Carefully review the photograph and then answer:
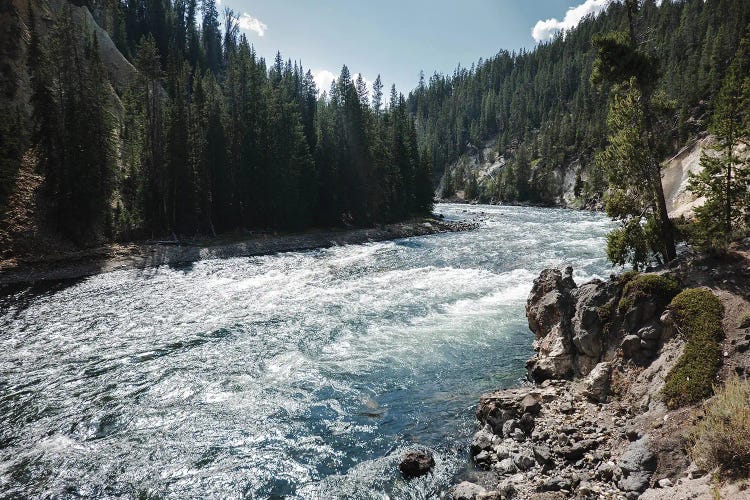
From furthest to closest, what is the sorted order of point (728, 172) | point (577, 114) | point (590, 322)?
→ point (577, 114) < point (728, 172) < point (590, 322)

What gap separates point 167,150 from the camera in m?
48.6

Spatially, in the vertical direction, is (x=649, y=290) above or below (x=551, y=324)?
above

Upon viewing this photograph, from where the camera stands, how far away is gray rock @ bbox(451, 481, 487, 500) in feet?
30.4

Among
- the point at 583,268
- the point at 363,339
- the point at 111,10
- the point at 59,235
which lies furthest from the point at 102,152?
the point at 111,10

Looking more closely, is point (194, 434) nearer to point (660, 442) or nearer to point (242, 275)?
point (660, 442)

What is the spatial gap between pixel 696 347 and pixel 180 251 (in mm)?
43399

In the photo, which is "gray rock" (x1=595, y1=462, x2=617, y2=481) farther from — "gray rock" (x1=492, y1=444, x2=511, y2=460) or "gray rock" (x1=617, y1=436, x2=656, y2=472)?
"gray rock" (x1=492, y1=444, x2=511, y2=460)

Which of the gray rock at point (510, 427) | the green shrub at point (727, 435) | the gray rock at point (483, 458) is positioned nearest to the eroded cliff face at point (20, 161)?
the gray rock at point (483, 458)

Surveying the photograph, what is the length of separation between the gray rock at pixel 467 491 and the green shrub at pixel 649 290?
7285 mm

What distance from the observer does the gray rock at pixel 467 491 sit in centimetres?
927

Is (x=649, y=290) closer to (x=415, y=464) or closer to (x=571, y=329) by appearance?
(x=571, y=329)

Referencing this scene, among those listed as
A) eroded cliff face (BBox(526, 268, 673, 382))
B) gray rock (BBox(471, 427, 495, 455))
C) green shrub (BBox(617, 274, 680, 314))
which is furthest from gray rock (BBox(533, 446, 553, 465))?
green shrub (BBox(617, 274, 680, 314))

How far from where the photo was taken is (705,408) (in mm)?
8391

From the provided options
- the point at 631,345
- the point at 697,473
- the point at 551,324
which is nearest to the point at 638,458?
the point at 697,473
